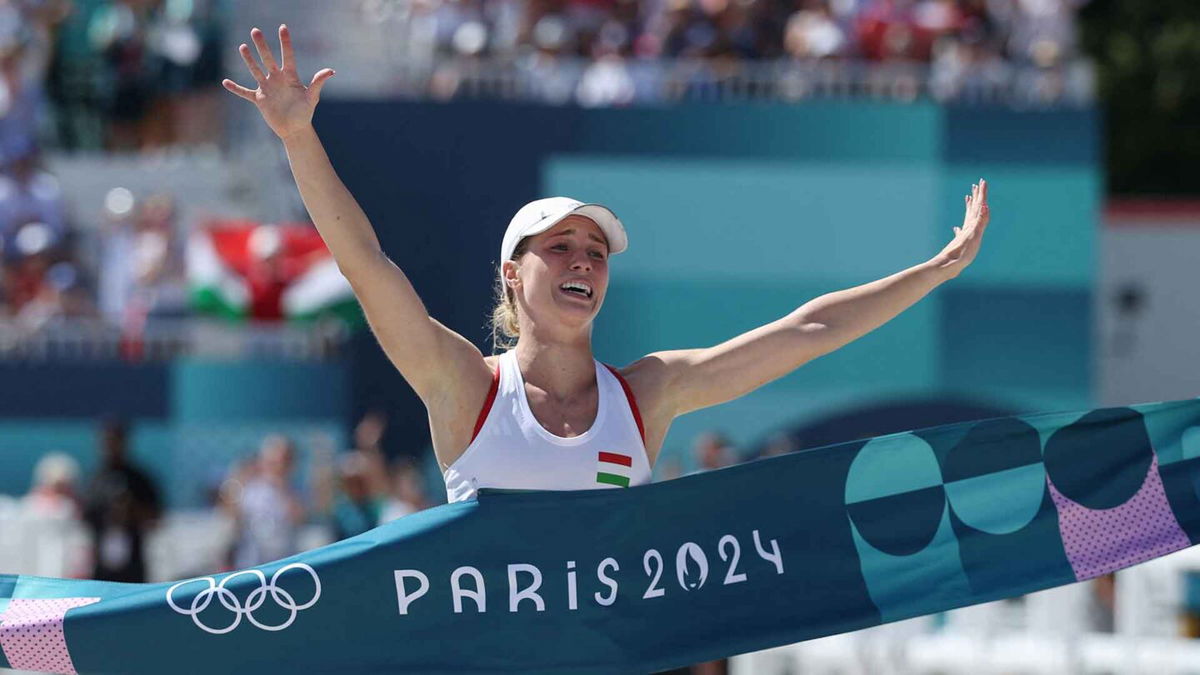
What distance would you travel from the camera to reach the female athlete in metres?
4.06

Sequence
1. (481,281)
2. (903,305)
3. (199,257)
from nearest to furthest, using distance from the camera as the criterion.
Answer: (903,305), (199,257), (481,281)

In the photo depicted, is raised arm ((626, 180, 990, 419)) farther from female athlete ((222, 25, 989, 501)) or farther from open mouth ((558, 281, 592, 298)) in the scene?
open mouth ((558, 281, 592, 298))

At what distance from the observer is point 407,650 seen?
14.0 ft

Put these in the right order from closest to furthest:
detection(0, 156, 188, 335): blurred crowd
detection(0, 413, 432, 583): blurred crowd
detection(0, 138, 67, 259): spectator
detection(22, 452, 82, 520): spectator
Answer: detection(0, 413, 432, 583): blurred crowd < detection(22, 452, 82, 520): spectator < detection(0, 156, 188, 335): blurred crowd < detection(0, 138, 67, 259): spectator

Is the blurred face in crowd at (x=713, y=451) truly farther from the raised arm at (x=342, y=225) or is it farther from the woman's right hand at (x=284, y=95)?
the woman's right hand at (x=284, y=95)

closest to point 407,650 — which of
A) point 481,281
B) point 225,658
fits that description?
point 225,658

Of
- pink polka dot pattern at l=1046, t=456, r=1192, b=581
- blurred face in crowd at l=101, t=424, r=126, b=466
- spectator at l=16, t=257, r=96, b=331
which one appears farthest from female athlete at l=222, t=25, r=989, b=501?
spectator at l=16, t=257, r=96, b=331

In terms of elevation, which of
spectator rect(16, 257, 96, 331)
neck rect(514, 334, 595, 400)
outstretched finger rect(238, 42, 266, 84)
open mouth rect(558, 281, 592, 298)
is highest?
outstretched finger rect(238, 42, 266, 84)

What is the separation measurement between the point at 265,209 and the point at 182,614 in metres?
9.67

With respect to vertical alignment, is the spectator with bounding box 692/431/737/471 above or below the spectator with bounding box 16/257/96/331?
below

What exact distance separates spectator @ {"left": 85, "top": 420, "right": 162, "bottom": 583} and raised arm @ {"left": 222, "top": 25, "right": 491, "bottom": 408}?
5821 millimetres

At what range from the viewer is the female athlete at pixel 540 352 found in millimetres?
4059

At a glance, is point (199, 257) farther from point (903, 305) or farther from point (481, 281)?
point (903, 305)

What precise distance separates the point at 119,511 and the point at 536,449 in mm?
6131
